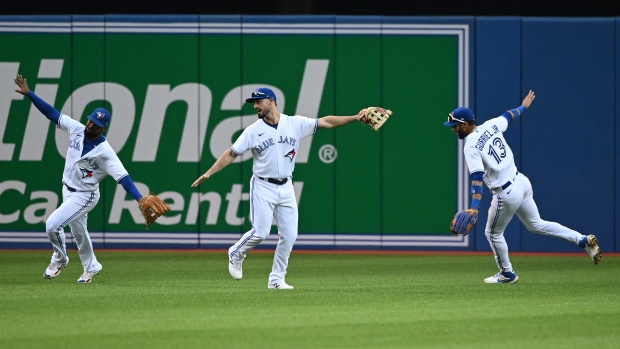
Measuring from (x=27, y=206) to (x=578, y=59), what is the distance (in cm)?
907

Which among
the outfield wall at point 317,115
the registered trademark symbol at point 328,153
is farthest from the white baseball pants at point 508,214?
the registered trademark symbol at point 328,153

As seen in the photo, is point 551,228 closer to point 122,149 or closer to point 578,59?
point 578,59

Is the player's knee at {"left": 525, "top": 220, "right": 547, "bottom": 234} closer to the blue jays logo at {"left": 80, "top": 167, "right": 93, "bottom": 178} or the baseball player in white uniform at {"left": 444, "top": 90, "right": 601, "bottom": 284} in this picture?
the baseball player in white uniform at {"left": 444, "top": 90, "right": 601, "bottom": 284}

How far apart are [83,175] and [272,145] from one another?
2.19 meters

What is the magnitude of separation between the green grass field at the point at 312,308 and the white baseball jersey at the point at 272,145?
1.26m

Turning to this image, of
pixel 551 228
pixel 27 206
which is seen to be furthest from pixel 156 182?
pixel 551 228

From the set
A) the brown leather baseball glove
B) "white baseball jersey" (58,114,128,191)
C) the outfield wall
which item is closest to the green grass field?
the brown leather baseball glove

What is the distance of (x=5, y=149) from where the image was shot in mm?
17812

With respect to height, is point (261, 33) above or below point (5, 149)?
above

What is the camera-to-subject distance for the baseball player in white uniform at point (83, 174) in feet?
39.0

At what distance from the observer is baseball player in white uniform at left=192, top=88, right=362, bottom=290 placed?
1142 cm

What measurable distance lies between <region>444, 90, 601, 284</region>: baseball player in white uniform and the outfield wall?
5.27m

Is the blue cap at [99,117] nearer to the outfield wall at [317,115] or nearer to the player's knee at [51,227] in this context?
the player's knee at [51,227]

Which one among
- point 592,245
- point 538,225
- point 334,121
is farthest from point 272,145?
point 592,245
